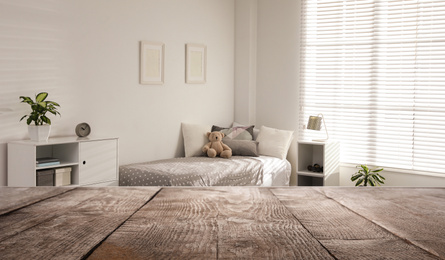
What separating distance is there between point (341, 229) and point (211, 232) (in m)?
0.25

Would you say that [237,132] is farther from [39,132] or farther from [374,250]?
[374,250]

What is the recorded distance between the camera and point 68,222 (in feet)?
3.31

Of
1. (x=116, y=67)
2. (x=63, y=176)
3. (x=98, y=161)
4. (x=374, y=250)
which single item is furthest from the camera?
(x=116, y=67)

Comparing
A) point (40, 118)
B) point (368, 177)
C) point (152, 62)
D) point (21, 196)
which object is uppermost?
point (152, 62)

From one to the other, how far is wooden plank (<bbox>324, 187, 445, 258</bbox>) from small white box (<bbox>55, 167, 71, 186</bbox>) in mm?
3164

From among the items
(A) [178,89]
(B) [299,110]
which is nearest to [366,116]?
(B) [299,110]

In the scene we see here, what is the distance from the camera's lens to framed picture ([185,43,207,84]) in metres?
5.88

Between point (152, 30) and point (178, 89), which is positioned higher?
point (152, 30)

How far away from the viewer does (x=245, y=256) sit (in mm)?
813

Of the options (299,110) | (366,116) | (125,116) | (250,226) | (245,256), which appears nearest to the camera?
(245,256)

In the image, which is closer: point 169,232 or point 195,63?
point 169,232

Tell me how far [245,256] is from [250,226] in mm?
184

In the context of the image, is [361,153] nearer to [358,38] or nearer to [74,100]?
[358,38]

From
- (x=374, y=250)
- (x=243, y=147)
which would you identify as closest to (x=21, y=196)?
(x=374, y=250)
